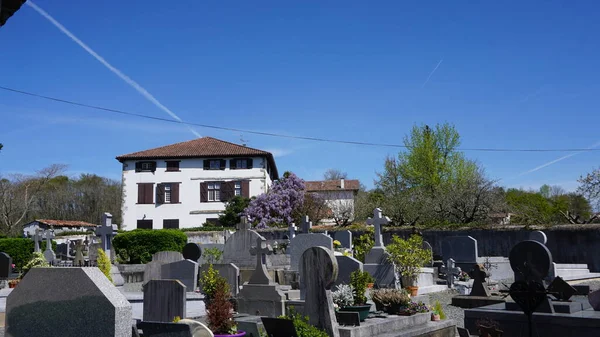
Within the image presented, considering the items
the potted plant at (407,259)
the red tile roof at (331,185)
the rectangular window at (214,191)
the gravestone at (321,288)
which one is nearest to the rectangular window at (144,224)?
the rectangular window at (214,191)

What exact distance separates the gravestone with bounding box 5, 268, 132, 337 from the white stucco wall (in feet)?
130

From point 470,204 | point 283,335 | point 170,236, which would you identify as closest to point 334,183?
point 470,204

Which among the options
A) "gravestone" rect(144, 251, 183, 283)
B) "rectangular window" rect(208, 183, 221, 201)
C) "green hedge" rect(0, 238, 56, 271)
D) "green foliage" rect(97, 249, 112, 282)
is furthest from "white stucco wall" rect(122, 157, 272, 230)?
"green foliage" rect(97, 249, 112, 282)

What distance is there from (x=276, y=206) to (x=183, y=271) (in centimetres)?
2487

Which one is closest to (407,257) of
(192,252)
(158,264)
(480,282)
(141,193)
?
(480,282)

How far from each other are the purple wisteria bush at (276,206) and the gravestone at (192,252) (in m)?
22.1

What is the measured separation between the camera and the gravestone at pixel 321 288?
25.6ft

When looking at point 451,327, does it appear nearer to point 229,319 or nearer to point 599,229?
point 229,319

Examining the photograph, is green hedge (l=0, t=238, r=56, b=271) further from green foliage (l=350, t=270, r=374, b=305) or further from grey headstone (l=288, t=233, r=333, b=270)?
green foliage (l=350, t=270, r=374, b=305)

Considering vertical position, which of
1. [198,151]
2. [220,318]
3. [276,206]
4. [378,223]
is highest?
[198,151]

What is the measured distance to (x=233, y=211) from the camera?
41.9 metres

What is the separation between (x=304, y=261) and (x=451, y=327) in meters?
3.49

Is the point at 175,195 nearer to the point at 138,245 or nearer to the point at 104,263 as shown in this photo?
the point at 138,245

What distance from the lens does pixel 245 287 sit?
1166 cm
